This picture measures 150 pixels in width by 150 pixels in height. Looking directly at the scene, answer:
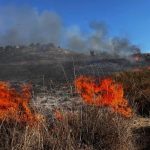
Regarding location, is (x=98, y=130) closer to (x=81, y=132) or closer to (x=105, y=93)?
(x=81, y=132)

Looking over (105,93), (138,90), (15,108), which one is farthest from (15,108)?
(138,90)

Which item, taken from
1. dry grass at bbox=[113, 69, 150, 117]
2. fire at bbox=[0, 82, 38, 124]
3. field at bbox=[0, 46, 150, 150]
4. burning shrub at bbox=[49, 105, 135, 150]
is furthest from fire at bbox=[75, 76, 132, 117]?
fire at bbox=[0, 82, 38, 124]

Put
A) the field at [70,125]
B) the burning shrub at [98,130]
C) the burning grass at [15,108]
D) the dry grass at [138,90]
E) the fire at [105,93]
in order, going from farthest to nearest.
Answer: the dry grass at [138,90] < the fire at [105,93] < the burning grass at [15,108] < the burning shrub at [98,130] < the field at [70,125]

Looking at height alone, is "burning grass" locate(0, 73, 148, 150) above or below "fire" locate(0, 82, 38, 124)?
below

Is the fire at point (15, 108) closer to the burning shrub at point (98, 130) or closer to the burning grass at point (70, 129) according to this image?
the burning grass at point (70, 129)

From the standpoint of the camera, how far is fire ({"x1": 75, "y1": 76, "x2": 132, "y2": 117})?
16.4 metres

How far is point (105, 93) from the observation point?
18.6m

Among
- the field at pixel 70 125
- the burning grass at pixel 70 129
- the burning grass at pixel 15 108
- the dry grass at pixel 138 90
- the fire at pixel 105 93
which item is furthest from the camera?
the dry grass at pixel 138 90

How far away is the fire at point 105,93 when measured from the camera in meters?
16.4

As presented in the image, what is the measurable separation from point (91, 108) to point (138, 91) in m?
7.85

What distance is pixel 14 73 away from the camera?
35281 mm

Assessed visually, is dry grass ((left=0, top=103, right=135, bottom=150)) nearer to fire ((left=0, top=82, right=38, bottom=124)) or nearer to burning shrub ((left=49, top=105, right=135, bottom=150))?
burning shrub ((left=49, top=105, right=135, bottom=150))

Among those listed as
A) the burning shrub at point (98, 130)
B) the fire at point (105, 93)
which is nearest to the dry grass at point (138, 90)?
the fire at point (105, 93)

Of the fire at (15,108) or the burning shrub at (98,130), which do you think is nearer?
the burning shrub at (98,130)
